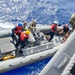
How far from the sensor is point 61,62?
14.6 ft

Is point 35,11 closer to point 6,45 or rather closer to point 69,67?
point 6,45

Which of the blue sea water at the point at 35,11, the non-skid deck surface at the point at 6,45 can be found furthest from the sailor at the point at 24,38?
the blue sea water at the point at 35,11

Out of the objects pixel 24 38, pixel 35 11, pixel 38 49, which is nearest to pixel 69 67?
pixel 24 38

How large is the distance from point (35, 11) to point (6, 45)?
324 inches

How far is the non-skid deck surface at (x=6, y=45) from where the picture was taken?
9288mm

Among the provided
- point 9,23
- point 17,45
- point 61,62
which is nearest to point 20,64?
point 17,45

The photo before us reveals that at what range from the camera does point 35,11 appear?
17.4m

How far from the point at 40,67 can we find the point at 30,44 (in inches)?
42.9

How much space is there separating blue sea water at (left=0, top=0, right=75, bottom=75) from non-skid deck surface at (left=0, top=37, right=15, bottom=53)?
16.2 ft

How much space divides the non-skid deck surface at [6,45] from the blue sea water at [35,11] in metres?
4.95

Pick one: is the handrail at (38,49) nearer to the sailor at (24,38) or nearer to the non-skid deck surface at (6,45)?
the sailor at (24,38)

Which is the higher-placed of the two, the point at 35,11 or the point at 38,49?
the point at 38,49

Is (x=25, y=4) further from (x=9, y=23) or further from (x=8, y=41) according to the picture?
(x=8, y=41)

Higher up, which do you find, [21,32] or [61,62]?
[61,62]
